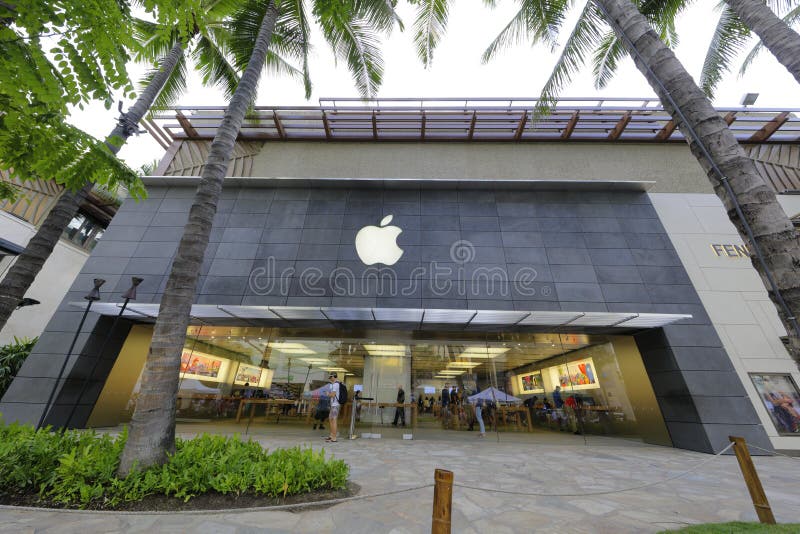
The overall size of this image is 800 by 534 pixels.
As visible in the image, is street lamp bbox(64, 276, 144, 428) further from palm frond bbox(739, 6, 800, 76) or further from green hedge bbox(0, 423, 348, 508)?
palm frond bbox(739, 6, 800, 76)

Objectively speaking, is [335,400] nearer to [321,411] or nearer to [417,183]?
[321,411]

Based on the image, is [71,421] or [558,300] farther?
[558,300]

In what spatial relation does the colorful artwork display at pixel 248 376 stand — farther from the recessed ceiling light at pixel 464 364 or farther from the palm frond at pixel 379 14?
the palm frond at pixel 379 14

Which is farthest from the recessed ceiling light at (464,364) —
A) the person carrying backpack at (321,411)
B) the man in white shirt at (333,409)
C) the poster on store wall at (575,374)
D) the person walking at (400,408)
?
the person carrying backpack at (321,411)

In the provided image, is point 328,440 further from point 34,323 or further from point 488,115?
point 34,323

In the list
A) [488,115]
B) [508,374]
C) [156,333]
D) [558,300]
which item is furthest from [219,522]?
[488,115]

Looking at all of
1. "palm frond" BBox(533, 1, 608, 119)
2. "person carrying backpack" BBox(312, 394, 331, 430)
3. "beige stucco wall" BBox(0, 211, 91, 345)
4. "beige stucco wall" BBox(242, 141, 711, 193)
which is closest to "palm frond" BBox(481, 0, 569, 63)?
"palm frond" BBox(533, 1, 608, 119)

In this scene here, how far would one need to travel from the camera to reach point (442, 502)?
2322mm

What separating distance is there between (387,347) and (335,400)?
2.71m

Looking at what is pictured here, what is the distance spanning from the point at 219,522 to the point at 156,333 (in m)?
2.82

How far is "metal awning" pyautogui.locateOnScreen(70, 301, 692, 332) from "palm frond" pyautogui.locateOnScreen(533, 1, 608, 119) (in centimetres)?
774

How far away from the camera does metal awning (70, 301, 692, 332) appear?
29.6 ft

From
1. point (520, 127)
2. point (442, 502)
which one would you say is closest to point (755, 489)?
point (442, 502)

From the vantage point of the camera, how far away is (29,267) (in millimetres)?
4672
